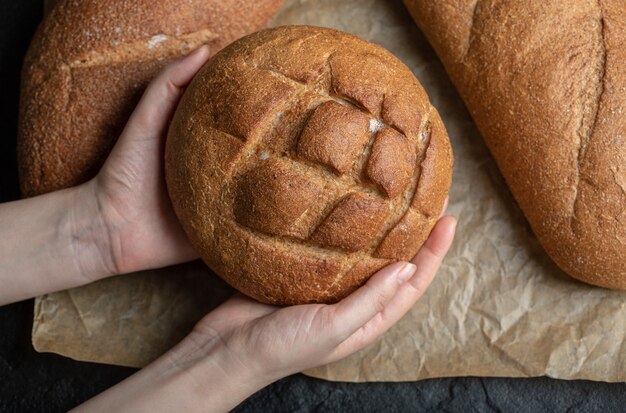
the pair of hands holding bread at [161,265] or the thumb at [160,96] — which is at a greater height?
the thumb at [160,96]

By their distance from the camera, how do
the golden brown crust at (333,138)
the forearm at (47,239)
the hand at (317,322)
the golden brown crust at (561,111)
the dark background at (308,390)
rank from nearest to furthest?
the golden brown crust at (333,138) → the hand at (317,322) → the golden brown crust at (561,111) → the forearm at (47,239) → the dark background at (308,390)

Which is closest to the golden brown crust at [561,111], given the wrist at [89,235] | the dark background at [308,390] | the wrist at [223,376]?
the dark background at [308,390]

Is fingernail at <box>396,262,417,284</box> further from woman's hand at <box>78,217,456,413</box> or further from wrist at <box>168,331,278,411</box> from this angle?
wrist at <box>168,331,278,411</box>

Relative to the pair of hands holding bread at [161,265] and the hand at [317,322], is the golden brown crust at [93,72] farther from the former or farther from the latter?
the hand at [317,322]

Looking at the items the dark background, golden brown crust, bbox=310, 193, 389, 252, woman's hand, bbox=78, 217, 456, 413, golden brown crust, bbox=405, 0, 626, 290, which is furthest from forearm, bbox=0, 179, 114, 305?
golden brown crust, bbox=405, 0, 626, 290

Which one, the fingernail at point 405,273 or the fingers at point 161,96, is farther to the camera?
the fingers at point 161,96

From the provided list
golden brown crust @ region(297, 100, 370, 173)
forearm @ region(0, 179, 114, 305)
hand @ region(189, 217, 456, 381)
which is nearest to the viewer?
golden brown crust @ region(297, 100, 370, 173)
